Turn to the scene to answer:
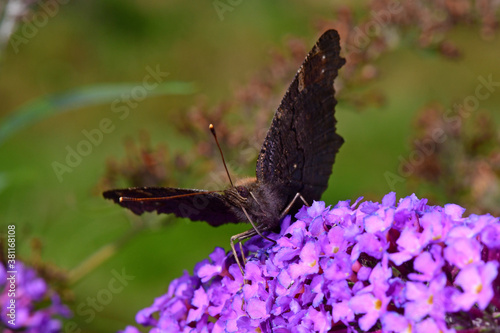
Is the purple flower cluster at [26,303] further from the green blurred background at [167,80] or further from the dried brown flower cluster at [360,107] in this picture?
the green blurred background at [167,80]

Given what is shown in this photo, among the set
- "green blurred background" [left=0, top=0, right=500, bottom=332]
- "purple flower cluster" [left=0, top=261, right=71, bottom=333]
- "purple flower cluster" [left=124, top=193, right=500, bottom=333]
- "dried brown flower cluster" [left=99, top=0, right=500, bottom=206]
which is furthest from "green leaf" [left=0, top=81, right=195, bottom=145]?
"green blurred background" [left=0, top=0, right=500, bottom=332]

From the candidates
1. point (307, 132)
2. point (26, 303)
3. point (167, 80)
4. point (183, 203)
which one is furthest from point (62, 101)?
point (167, 80)

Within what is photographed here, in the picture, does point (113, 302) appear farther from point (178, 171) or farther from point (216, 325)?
point (216, 325)

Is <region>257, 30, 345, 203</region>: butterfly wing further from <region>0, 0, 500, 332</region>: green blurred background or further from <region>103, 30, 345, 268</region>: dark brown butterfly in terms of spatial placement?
<region>0, 0, 500, 332</region>: green blurred background

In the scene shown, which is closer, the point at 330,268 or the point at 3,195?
the point at 330,268

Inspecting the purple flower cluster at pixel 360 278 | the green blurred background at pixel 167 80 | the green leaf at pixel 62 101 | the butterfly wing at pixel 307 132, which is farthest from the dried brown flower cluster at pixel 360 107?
the green blurred background at pixel 167 80

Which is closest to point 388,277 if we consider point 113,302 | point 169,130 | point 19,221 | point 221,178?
point 221,178

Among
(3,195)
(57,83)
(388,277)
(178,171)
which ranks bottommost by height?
(388,277)

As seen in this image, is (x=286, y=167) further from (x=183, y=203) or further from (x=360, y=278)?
(x=360, y=278)
